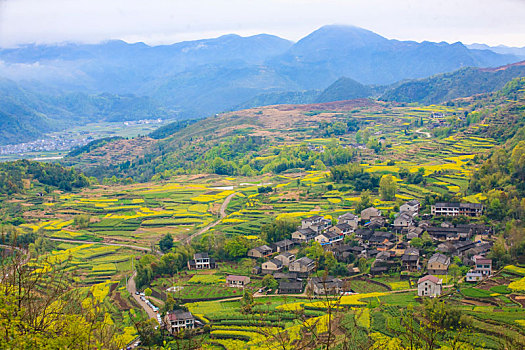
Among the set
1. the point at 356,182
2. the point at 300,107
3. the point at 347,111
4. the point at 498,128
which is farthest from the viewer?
the point at 300,107

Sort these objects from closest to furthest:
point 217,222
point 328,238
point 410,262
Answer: point 410,262, point 328,238, point 217,222

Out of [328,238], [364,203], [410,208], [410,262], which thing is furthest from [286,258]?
[410,208]

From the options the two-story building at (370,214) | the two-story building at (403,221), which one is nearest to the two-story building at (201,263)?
the two-story building at (370,214)

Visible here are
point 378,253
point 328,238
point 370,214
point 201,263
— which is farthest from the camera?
point 370,214

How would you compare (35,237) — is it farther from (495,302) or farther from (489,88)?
(489,88)

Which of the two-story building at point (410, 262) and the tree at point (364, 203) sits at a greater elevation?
the tree at point (364, 203)

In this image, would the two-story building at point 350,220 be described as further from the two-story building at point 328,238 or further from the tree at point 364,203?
the two-story building at point 328,238

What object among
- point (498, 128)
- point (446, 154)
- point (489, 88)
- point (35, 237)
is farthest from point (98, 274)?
point (489, 88)

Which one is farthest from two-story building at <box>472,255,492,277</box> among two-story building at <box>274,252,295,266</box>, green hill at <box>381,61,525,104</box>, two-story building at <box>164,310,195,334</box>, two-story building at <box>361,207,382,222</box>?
green hill at <box>381,61,525,104</box>

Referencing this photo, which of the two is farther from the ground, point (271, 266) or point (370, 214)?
point (370, 214)

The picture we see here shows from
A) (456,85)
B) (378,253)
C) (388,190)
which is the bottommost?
(378,253)

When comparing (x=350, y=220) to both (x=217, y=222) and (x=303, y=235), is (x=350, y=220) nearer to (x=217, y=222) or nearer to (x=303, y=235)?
(x=303, y=235)
